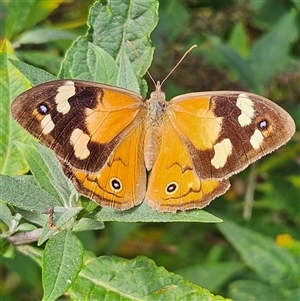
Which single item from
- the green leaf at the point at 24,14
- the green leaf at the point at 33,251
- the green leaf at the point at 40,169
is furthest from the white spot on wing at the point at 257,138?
the green leaf at the point at 24,14

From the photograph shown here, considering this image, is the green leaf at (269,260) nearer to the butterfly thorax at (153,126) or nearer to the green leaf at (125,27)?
the butterfly thorax at (153,126)

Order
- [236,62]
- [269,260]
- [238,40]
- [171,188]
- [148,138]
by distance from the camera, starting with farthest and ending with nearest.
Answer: [238,40] → [236,62] → [269,260] → [148,138] → [171,188]

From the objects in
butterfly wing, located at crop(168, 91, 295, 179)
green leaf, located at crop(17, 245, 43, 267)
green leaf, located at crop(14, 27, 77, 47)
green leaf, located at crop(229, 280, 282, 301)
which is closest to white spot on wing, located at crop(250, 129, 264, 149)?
butterfly wing, located at crop(168, 91, 295, 179)

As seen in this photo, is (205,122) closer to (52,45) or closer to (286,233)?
(286,233)

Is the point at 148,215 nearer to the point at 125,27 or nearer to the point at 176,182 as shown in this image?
the point at 176,182

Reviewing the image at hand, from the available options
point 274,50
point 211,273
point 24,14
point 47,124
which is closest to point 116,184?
point 47,124

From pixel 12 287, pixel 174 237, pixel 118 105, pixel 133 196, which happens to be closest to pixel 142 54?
pixel 118 105
